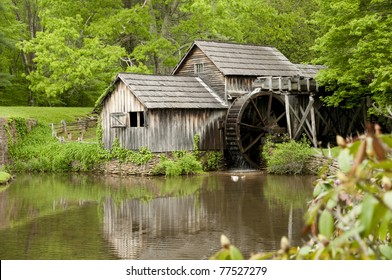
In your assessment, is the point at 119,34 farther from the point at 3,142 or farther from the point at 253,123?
the point at 253,123

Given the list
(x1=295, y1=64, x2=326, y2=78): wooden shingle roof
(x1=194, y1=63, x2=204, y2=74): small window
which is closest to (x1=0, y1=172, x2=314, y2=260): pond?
(x1=194, y1=63, x2=204, y2=74): small window

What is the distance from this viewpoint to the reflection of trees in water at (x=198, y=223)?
1180 centimetres

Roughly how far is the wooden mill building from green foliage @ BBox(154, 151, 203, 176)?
2.05ft

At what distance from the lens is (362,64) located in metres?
24.9

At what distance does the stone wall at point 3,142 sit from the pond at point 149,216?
5459mm

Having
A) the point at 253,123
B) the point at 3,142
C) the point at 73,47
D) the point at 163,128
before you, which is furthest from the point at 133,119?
the point at 73,47

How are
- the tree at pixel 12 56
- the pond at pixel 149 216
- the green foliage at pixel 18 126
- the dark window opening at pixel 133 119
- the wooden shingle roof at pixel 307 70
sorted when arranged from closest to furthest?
the pond at pixel 149 216
the dark window opening at pixel 133 119
the green foliage at pixel 18 126
the wooden shingle roof at pixel 307 70
the tree at pixel 12 56

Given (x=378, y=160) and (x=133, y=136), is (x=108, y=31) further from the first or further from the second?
(x=378, y=160)

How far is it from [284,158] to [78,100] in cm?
2411

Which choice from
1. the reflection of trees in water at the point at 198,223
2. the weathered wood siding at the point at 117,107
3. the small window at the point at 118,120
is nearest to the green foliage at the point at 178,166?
the weathered wood siding at the point at 117,107

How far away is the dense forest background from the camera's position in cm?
2516

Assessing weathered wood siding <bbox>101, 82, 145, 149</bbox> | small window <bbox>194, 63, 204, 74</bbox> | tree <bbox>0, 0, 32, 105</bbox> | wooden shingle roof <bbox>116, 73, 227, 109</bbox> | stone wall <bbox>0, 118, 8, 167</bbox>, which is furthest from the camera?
tree <bbox>0, 0, 32, 105</bbox>

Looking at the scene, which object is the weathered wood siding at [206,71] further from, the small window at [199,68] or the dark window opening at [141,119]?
the dark window opening at [141,119]

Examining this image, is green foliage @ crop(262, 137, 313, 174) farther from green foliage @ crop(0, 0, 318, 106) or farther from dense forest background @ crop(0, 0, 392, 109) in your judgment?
green foliage @ crop(0, 0, 318, 106)
